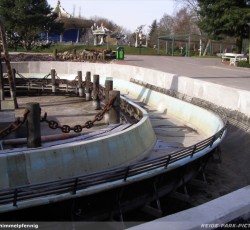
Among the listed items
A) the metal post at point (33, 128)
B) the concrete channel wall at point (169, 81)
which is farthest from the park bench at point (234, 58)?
the metal post at point (33, 128)

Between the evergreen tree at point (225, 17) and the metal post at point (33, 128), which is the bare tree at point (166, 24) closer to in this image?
the evergreen tree at point (225, 17)

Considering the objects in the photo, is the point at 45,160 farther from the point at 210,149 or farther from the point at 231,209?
the point at 231,209

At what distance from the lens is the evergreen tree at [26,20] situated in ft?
145

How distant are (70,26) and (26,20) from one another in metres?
27.6

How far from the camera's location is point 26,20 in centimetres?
4441

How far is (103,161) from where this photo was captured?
7.45 meters

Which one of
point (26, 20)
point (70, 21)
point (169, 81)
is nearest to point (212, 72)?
point (169, 81)

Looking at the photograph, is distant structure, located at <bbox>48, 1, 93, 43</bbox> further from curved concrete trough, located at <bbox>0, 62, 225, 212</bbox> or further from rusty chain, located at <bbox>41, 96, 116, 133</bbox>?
curved concrete trough, located at <bbox>0, 62, 225, 212</bbox>

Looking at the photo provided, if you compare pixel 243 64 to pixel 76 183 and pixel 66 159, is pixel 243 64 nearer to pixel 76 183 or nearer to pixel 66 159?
pixel 66 159

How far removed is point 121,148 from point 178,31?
272ft

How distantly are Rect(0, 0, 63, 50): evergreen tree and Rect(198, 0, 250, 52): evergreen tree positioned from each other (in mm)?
18447

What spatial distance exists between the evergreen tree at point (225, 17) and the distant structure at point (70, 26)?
3641cm

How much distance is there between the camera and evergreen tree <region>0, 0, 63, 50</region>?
44.2 meters

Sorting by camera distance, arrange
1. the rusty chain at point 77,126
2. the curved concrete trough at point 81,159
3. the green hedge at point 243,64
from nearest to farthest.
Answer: the curved concrete trough at point 81,159
the rusty chain at point 77,126
the green hedge at point 243,64
